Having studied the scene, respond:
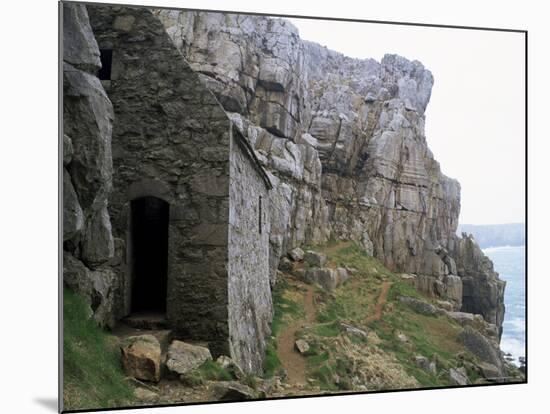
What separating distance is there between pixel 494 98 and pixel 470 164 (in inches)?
61.2

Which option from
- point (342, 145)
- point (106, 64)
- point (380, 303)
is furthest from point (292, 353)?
point (342, 145)

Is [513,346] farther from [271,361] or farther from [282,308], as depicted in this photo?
[282,308]

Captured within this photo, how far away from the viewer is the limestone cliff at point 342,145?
1344cm

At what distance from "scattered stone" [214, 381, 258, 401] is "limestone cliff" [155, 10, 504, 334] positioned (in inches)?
222

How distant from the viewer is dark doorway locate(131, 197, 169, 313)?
10586 mm

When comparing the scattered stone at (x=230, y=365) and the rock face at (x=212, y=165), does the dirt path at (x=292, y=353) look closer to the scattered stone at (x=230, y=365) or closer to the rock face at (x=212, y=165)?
the rock face at (x=212, y=165)

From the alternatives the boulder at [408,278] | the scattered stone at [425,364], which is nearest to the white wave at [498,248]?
the scattered stone at [425,364]

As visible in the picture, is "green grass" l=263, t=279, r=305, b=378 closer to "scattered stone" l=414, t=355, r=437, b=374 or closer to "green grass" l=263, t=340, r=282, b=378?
"green grass" l=263, t=340, r=282, b=378

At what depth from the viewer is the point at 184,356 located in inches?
337

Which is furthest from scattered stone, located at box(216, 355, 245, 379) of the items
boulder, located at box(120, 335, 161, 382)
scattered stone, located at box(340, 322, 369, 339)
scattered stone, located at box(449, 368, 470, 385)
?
scattered stone, located at box(449, 368, 470, 385)

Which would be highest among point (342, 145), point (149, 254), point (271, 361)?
point (342, 145)

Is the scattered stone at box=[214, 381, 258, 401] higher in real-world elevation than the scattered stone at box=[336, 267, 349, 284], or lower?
lower

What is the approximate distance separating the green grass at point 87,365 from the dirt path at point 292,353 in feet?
10.3

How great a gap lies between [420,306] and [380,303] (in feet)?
4.65
